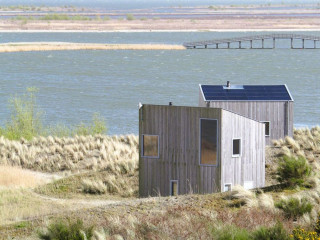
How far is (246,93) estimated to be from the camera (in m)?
37.1

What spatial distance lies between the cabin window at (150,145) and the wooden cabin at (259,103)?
25.2 feet

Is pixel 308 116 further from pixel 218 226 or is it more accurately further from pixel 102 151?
pixel 218 226

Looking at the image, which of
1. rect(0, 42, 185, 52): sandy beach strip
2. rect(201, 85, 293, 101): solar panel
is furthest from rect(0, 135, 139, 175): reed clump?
rect(0, 42, 185, 52): sandy beach strip

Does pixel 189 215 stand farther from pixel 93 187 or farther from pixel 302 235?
pixel 93 187

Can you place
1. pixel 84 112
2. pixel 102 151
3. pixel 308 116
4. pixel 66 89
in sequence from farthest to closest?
pixel 66 89 → pixel 84 112 → pixel 308 116 → pixel 102 151

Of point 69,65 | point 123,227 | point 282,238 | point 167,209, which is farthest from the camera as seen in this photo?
point 69,65

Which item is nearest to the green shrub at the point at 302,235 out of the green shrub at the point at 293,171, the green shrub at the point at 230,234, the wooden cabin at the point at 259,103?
the green shrub at the point at 230,234

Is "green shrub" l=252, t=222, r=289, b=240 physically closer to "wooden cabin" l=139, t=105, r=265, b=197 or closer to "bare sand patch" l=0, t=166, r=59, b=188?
"wooden cabin" l=139, t=105, r=265, b=197

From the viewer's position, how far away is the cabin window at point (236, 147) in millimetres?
27845

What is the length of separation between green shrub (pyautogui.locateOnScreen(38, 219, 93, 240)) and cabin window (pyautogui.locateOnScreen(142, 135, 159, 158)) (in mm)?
10400

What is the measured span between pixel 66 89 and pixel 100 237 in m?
67.2

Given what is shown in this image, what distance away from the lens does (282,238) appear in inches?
654

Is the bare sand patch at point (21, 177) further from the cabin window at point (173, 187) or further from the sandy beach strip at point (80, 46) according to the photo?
the sandy beach strip at point (80, 46)

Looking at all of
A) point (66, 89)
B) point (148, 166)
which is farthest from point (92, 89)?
point (148, 166)
